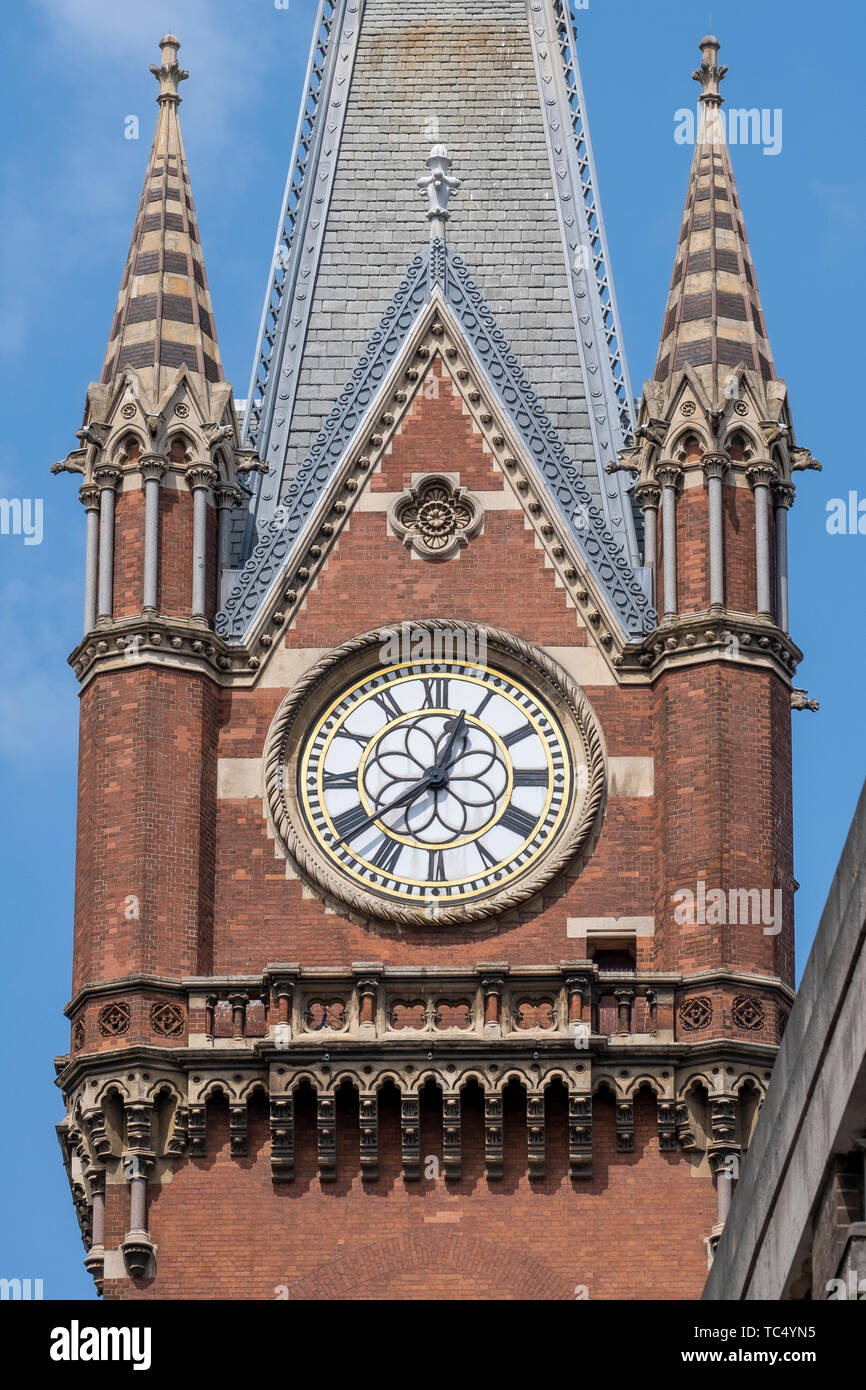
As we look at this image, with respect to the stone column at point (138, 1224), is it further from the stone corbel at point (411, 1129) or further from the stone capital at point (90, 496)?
the stone capital at point (90, 496)

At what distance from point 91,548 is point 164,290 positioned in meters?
3.20

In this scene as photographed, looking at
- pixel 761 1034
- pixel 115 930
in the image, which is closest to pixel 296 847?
pixel 115 930

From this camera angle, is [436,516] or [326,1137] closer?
[326,1137]

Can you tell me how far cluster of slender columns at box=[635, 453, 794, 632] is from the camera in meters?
47.0

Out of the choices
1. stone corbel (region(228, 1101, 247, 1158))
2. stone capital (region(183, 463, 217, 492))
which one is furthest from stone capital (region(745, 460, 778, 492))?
stone corbel (region(228, 1101, 247, 1158))

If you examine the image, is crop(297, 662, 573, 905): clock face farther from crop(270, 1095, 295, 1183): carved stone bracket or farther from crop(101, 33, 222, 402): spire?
crop(101, 33, 222, 402): spire

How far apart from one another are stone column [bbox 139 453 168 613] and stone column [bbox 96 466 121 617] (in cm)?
35

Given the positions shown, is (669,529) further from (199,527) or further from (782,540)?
(199,527)

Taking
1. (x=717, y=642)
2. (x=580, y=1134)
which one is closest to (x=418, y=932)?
(x=580, y=1134)

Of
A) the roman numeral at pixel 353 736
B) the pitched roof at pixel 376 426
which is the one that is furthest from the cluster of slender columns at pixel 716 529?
the roman numeral at pixel 353 736

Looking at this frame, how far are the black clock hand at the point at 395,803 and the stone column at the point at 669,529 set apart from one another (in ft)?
10.2

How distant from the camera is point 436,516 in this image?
48344 millimetres
